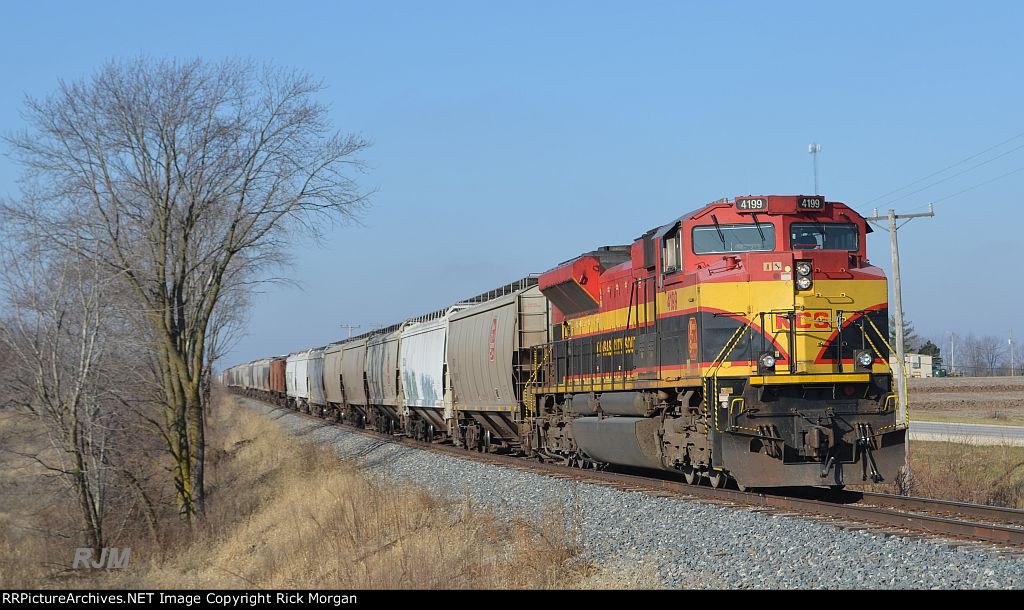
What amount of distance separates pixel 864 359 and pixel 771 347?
3.97 feet

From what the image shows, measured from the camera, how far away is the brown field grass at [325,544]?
9.88m

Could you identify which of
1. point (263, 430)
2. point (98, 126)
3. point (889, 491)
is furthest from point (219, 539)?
point (263, 430)

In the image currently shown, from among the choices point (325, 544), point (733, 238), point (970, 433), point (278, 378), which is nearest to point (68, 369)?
point (325, 544)

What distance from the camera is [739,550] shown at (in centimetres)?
984

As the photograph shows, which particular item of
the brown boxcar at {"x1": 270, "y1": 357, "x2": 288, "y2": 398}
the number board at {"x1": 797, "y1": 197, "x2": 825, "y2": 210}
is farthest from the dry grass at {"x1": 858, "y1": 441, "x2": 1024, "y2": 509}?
the brown boxcar at {"x1": 270, "y1": 357, "x2": 288, "y2": 398}

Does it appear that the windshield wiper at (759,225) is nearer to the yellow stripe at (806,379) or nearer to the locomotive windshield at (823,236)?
the locomotive windshield at (823,236)

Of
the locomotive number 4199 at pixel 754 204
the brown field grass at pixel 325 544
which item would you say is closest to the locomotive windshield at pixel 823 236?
the locomotive number 4199 at pixel 754 204

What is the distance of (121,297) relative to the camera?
71.1 feet

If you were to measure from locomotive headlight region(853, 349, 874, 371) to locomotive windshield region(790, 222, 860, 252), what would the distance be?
1581 millimetres

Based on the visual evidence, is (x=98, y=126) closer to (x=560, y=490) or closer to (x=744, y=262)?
(x=560, y=490)

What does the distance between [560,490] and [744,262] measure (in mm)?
4699

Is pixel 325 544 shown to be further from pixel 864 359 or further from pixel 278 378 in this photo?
pixel 278 378

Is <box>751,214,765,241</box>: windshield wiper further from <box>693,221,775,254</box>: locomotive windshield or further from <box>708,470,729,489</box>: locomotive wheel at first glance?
<box>708,470,729,489</box>: locomotive wheel

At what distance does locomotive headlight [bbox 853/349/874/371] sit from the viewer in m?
13.0
